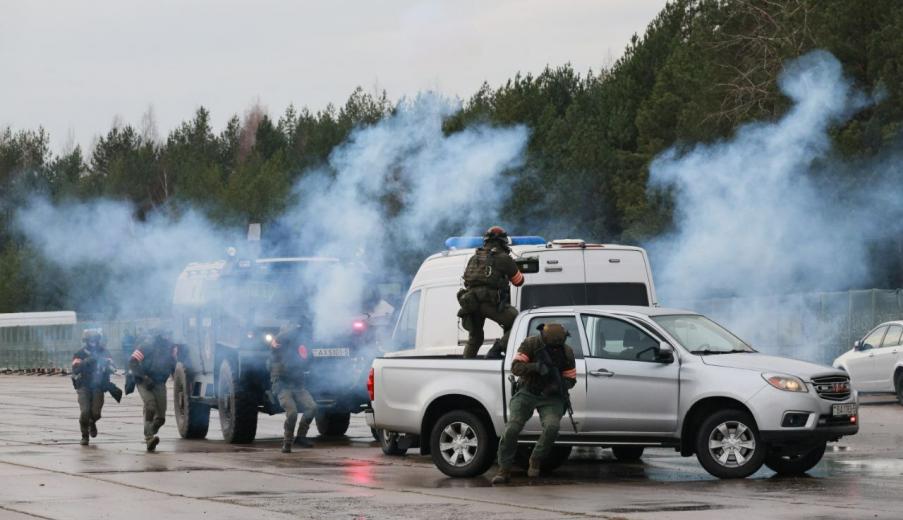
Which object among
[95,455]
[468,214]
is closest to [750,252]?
[468,214]

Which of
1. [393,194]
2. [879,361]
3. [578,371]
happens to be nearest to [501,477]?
[578,371]

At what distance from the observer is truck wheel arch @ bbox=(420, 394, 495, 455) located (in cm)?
1532

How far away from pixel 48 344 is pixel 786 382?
48.7 meters

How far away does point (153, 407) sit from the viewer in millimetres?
19453

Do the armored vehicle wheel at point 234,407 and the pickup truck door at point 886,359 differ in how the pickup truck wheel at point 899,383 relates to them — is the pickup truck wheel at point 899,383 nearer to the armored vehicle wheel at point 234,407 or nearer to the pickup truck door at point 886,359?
the pickup truck door at point 886,359

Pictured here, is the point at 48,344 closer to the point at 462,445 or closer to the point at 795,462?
the point at 462,445

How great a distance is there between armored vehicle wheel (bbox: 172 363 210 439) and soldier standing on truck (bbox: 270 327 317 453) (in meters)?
3.29

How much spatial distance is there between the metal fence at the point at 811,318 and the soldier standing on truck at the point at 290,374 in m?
16.8

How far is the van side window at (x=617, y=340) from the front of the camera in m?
14.8

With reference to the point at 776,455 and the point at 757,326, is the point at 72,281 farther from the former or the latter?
the point at 776,455

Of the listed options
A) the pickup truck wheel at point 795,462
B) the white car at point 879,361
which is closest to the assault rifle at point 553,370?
the pickup truck wheel at point 795,462

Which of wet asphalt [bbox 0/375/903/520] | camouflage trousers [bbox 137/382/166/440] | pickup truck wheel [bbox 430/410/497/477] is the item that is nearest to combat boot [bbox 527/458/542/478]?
wet asphalt [bbox 0/375/903/520]

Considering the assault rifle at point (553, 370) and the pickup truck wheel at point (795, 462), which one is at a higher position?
the assault rifle at point (553, 370)

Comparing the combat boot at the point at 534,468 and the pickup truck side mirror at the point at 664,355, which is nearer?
the pickup truck side mirror at the point at 664,355
